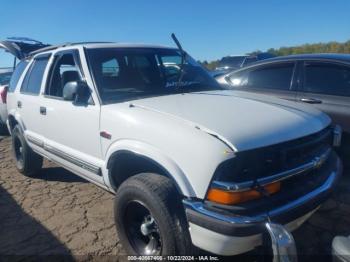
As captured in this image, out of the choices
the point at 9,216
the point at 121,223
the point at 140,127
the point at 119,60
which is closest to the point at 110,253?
the point at 121,223

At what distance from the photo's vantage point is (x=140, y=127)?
2.74 m

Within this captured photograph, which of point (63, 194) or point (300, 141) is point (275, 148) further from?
point (63, 194)

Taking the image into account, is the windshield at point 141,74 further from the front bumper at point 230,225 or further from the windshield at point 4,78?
the windshield at point 4,78

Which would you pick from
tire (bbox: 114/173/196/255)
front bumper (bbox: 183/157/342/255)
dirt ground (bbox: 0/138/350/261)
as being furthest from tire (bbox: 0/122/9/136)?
front bumper (bbox: 183/157/342/255)

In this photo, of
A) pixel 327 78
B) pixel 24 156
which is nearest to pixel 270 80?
pixel 327 78

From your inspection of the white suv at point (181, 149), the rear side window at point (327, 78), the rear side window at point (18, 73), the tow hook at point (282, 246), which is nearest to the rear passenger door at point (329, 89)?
the rear side window at point (327, 78)

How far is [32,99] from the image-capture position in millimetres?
4578

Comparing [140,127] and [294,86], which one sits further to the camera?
[294,86]

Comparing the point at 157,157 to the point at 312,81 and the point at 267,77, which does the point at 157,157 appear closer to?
the point at 312,81

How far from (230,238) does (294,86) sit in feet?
10.4

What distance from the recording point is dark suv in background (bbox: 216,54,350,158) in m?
4.38

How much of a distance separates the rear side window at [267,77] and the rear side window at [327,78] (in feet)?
0.86

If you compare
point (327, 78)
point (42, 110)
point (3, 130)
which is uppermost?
point (327, 78)

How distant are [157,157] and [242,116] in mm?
705
